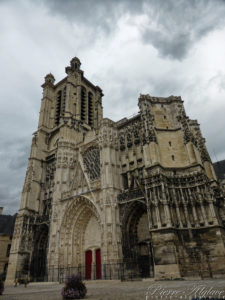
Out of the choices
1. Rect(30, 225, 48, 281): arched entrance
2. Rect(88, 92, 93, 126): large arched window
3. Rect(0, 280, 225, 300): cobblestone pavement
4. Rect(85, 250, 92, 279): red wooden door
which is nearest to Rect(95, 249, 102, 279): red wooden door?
Rect(85, 250, 92, 279): red wooden door

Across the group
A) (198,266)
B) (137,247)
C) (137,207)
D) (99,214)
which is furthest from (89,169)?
(198,266)

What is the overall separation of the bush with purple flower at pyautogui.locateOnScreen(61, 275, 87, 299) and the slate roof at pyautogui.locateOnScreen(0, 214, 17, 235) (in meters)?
29.1

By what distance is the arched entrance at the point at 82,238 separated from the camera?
20.5 metres

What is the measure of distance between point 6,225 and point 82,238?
17572mm

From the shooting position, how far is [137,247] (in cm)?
1791

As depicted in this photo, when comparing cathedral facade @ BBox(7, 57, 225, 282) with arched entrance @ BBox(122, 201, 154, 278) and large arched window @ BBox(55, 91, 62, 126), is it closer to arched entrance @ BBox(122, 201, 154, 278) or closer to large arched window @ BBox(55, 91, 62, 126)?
arched entrance @ BBox(122, 201, 154, 278)

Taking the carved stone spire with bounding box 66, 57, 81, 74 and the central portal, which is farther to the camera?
the carved stone spire with bounding box 66, 57, 81, 74

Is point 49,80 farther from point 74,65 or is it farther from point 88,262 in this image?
point 88,262

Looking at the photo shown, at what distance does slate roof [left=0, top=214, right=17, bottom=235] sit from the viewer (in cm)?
3177

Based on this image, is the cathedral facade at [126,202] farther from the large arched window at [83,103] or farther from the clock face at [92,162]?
the large arched window at [83,103]

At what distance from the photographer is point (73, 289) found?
21.7 ft

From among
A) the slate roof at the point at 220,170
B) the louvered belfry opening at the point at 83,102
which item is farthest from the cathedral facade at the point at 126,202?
the slate roof at the point at 220,170

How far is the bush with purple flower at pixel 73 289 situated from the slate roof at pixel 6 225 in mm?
29135

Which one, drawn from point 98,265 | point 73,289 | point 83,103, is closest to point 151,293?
point 73,289
